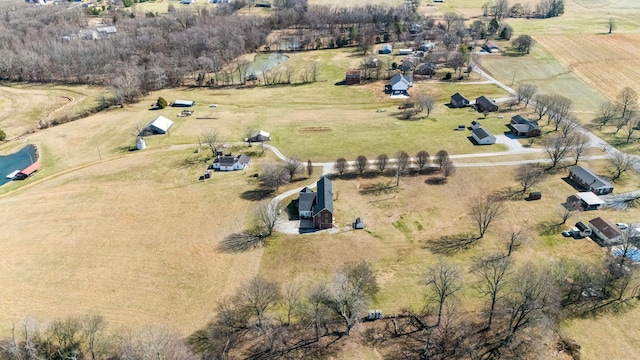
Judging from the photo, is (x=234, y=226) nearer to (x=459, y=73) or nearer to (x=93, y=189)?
(x=93, y=189)

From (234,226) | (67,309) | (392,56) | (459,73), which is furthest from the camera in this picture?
(392,56)

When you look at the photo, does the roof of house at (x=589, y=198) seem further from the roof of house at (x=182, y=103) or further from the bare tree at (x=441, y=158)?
the roof of house at (x=182, y=103)

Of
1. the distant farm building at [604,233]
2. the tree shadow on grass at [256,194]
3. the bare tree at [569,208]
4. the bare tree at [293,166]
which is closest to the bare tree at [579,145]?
the bare tree at [569,208]

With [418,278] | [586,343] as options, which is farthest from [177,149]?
[586,343]

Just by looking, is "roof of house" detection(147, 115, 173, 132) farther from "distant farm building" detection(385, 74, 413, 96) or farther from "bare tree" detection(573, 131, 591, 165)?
"bare tree" detection(573, 131, 591, 165)

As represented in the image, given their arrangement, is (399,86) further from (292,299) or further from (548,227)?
(292,299)


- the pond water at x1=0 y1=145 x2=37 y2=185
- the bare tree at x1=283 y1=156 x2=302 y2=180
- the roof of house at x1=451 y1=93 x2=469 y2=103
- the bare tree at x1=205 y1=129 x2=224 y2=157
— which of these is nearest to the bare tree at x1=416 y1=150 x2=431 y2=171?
the bare tree at x1=283 y1=156 x2=302 y2=180
